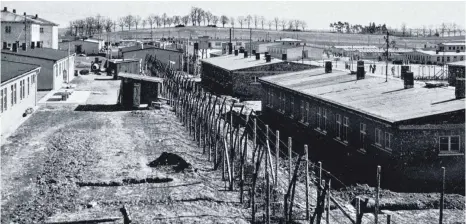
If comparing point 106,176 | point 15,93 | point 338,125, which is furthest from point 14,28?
point 338,125

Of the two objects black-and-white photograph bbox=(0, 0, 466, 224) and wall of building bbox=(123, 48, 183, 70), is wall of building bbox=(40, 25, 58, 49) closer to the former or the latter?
wall of building bbox=(123, 48, 183, 70)

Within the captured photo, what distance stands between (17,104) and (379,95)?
71.9ft

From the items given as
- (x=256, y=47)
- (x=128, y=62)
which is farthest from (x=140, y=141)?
(x=256, y=47)

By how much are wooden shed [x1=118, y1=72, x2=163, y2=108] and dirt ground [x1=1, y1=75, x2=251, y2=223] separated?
609 centimetres

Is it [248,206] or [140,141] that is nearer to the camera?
[248,206]

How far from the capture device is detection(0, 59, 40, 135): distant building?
101ft

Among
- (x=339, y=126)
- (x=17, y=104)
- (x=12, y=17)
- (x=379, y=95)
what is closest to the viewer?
(x=339, y=126)

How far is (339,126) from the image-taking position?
2627cm

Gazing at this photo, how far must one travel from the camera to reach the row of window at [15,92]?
30.2m

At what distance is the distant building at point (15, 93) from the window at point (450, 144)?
21.5 m

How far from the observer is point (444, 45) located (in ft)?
390

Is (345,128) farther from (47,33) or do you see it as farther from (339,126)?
(47,33)

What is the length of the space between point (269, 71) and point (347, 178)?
29.5 metres

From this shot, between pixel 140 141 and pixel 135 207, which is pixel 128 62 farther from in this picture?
pixel 135 207
